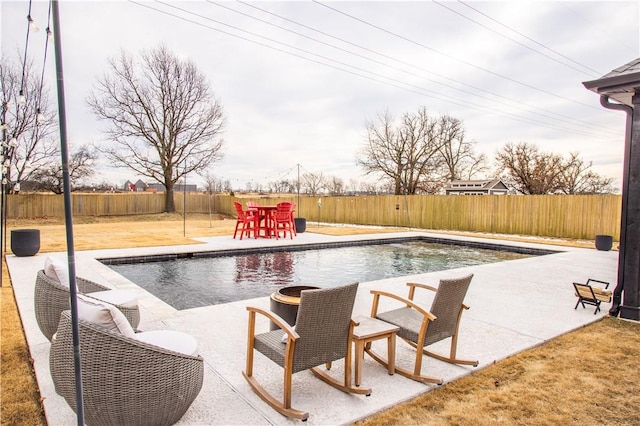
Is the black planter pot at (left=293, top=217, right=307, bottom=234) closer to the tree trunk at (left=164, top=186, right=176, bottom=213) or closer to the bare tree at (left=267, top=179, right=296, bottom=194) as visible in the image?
the tree trunk at (left=164, top=186, right=176, bottom=213)

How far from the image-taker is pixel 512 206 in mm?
14539

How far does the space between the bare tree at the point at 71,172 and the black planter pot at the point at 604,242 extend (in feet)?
75.0

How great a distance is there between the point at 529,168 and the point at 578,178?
303 centimetres

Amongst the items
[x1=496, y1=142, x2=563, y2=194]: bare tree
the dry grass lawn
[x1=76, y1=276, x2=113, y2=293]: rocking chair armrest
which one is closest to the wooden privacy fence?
the dry grass lawn

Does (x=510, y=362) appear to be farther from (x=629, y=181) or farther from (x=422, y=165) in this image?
(x=422, y=165)

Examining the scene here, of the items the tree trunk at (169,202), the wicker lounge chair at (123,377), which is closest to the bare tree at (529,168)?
the tree trunk at (169,202)

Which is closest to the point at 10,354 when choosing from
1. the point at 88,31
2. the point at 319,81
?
the point at 88,31

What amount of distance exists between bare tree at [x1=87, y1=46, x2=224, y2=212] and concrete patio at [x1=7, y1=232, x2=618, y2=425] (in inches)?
648

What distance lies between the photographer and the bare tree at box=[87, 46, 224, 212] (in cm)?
2186

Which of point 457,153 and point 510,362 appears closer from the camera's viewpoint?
point 510,362

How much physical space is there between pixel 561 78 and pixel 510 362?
1994 cm

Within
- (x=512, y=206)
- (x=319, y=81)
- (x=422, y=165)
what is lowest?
(x=512, y=206)

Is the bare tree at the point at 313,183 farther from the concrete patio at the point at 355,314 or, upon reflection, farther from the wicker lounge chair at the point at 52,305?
the wicker lounge chair at the point at 52,305

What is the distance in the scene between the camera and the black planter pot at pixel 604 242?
966 cm
